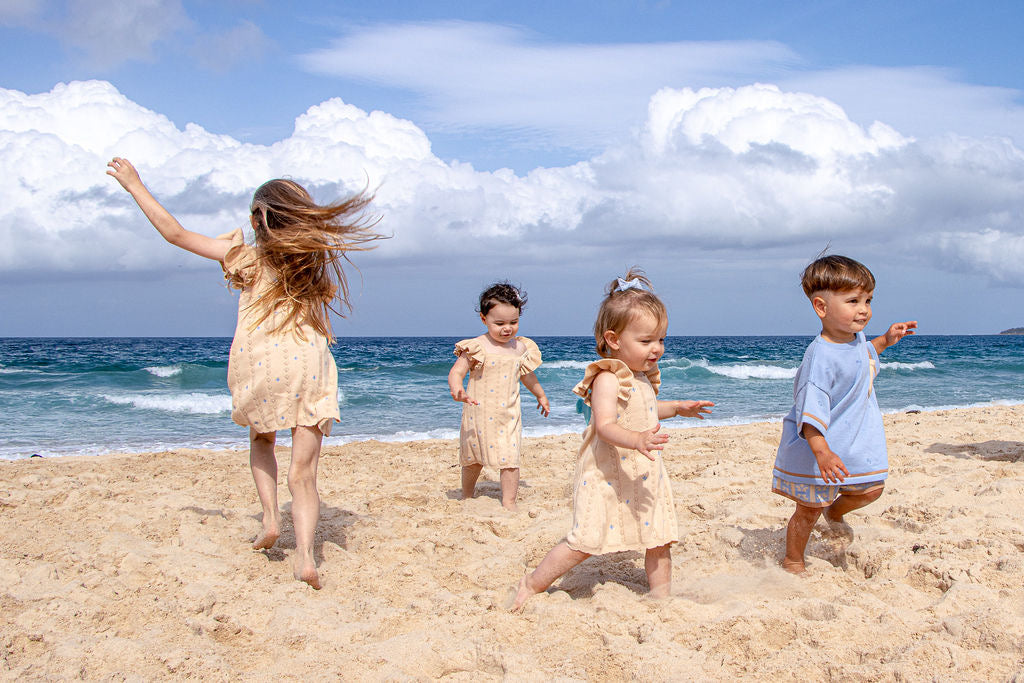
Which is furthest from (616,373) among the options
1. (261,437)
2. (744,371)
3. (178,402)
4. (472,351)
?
(744,371)

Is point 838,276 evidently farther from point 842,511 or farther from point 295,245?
point 295,245

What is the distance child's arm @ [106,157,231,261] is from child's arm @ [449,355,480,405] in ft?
5.94

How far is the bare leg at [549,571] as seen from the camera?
120 inches

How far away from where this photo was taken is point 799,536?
3.34 meters

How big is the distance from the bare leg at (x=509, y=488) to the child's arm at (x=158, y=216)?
8.00ft

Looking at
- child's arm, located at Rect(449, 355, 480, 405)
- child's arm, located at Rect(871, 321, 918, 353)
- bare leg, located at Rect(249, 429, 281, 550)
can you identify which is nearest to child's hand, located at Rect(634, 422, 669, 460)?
child's arm, located at Rect(871, 321, 918, 353)

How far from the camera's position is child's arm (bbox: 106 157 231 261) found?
3.24 metres

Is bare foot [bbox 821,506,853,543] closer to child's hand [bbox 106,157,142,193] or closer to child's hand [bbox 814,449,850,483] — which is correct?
child's hand [bbox 814,449,850,483]

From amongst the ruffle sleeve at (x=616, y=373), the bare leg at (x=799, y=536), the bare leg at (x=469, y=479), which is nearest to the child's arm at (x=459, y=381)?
the bare leg at (x=469, y=479)

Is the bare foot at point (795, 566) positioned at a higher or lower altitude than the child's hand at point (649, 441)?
lower

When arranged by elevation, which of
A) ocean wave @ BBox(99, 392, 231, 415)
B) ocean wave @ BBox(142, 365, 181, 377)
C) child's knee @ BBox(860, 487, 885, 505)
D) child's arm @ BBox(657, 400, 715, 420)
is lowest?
ocean wave @ BBox(99, 392, 231, 415)

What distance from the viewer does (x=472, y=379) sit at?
5.23 metres

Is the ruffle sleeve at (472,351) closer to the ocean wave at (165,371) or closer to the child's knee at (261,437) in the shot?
the child's knee at (261,437)

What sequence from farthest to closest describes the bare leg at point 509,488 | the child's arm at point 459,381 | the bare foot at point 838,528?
the bare leg at point 509,488
the child's arm at point 459,381
the bare foot at point 838,528
